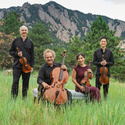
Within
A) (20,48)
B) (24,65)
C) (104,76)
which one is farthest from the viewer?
(104,76)

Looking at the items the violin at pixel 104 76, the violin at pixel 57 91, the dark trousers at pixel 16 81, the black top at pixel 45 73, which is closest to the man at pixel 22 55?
the dark trousers at pixel 16 81

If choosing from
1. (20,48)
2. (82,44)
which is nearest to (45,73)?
(20,48)

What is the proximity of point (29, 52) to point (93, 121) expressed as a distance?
2.45 m

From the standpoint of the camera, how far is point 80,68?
11.8 feet

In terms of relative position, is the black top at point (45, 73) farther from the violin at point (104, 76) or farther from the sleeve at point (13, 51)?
the violin at point (104, 76)

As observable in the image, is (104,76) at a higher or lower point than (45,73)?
lower

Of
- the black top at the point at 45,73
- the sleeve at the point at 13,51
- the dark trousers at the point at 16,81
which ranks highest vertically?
the sleeve at the point at 13,51

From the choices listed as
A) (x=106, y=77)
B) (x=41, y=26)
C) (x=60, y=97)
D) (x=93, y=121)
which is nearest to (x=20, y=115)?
(x=60, y=97)

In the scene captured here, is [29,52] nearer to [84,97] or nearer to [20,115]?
[84,97]

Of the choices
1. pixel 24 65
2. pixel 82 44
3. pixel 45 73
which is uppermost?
pixel 82 44

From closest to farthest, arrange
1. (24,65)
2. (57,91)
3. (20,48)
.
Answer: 1. (57,91)
2. (24,65)
3. (20,48)

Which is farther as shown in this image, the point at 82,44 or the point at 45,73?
the point at 82,44

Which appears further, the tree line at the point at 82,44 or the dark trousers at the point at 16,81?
the tree line at the point at 82,44

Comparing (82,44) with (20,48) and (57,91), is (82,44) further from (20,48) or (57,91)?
(57,91)
